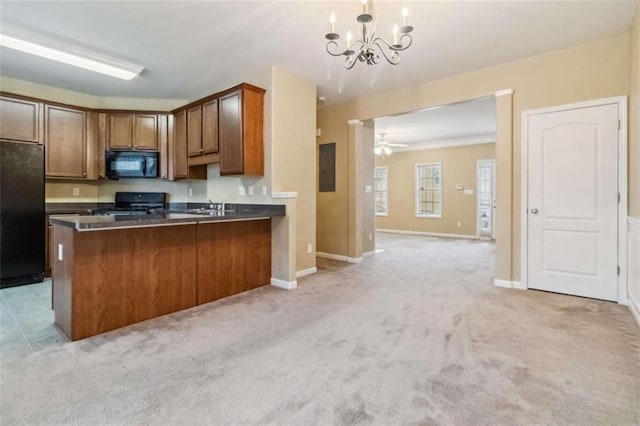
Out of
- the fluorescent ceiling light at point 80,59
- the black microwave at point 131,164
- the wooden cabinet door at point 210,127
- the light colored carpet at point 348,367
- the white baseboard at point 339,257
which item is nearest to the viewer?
the light colored carpet at point 348,367

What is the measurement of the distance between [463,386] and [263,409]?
1.12 metres

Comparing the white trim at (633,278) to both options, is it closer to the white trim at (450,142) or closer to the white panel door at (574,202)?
the white panel door at (574,202)

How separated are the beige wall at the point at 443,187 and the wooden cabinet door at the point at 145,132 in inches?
270

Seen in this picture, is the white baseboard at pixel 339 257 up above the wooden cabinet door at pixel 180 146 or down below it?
below

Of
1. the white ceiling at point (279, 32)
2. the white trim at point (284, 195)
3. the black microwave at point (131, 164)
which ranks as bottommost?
the white trim at point (284, 195)

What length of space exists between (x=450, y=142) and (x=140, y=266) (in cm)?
814

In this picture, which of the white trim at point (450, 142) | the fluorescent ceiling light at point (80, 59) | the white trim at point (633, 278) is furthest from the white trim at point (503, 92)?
the white trim at point (450, 142)

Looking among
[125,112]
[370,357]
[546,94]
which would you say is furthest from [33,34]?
[546,94]

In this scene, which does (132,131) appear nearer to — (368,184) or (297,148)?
(297,148)

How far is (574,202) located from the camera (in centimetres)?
351

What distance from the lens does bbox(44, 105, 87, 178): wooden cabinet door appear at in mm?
4422

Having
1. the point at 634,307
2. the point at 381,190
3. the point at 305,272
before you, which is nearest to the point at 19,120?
the point at 305,272

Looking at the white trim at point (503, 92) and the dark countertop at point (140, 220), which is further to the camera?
the white trim at point (503, 92)

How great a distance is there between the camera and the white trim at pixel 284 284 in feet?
12.7
